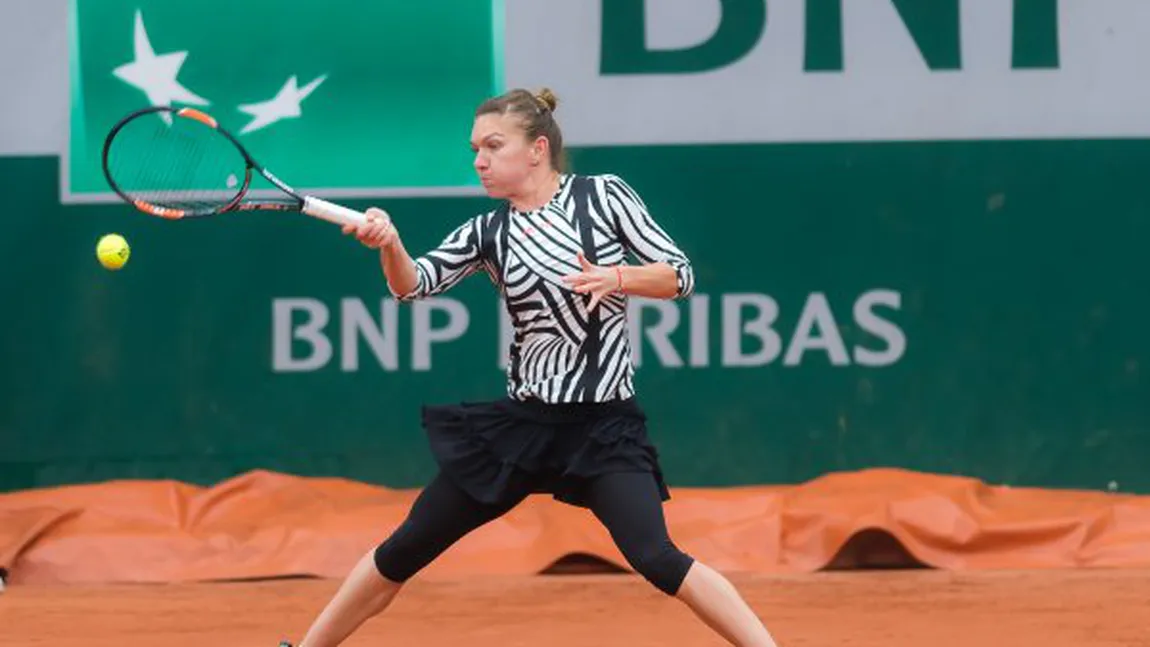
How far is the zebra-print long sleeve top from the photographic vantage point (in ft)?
16.0

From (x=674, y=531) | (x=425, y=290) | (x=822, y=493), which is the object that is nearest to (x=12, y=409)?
(x=674, y=531)

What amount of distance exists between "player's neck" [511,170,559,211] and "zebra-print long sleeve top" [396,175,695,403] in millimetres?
18

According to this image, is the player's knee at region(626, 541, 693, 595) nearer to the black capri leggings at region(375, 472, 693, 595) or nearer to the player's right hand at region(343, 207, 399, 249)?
the black capri leggings at region(375, 472, 693, 595)

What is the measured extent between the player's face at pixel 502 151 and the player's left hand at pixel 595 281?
303mm

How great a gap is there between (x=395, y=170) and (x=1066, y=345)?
99.0 inches

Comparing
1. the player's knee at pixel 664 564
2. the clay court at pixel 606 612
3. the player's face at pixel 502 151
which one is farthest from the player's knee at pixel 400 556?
the clay court at pixel 606 612

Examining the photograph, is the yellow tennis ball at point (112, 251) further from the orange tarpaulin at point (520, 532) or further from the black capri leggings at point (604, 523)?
the orange tarpaulin at point (520, 532)

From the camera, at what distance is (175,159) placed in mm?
7688

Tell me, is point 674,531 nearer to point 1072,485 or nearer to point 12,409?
point 1072,485

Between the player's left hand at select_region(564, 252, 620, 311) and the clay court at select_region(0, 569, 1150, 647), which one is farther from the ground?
the player's left hand at select_region(564, 252, 620, 311)

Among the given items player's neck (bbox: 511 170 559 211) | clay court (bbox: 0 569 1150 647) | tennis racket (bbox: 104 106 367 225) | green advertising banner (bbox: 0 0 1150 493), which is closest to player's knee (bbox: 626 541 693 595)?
player's neck (bbox: 511 170 559 211)

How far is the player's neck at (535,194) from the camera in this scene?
4945mm

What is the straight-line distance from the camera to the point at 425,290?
4.92m

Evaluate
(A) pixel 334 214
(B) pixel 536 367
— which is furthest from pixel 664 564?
(A) pixel 334 214
